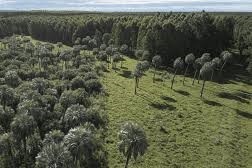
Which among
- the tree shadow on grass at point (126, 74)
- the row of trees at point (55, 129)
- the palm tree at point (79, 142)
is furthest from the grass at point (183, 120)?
the palm tree at point (79, 142)

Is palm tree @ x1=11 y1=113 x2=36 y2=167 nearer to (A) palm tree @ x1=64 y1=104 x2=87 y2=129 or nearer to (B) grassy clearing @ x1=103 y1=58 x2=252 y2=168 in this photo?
(A) palm tree @ x1=64 y1=104 x2=87 y2=129

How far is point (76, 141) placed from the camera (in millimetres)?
51156

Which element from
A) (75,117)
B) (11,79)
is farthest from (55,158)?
(11,79)

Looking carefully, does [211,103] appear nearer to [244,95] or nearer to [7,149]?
[244,95]

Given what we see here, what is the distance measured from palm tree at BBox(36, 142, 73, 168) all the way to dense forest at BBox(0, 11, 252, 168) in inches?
5.2

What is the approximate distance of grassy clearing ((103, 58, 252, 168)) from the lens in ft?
225

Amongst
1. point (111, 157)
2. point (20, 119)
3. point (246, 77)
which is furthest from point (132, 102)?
point (246, 77)

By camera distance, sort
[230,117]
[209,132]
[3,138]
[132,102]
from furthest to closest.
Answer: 1. [132,102]
2. [230,117]
3. [209,132]
4. [3,138]

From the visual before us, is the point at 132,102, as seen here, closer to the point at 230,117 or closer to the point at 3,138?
the point at 230,117

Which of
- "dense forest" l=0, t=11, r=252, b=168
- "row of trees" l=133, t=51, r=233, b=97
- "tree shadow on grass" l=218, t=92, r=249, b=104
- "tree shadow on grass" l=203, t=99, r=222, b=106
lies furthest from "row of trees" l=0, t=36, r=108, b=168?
"tree shadow on grass" l=218, t=92, r=249, b=104

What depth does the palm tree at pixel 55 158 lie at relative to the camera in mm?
47562

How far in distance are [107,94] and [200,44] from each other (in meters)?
62.2

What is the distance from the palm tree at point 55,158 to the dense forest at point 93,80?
133 mm

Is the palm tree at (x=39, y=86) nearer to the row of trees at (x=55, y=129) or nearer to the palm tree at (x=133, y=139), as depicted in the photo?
the row of trees at (x=55, y=129)
